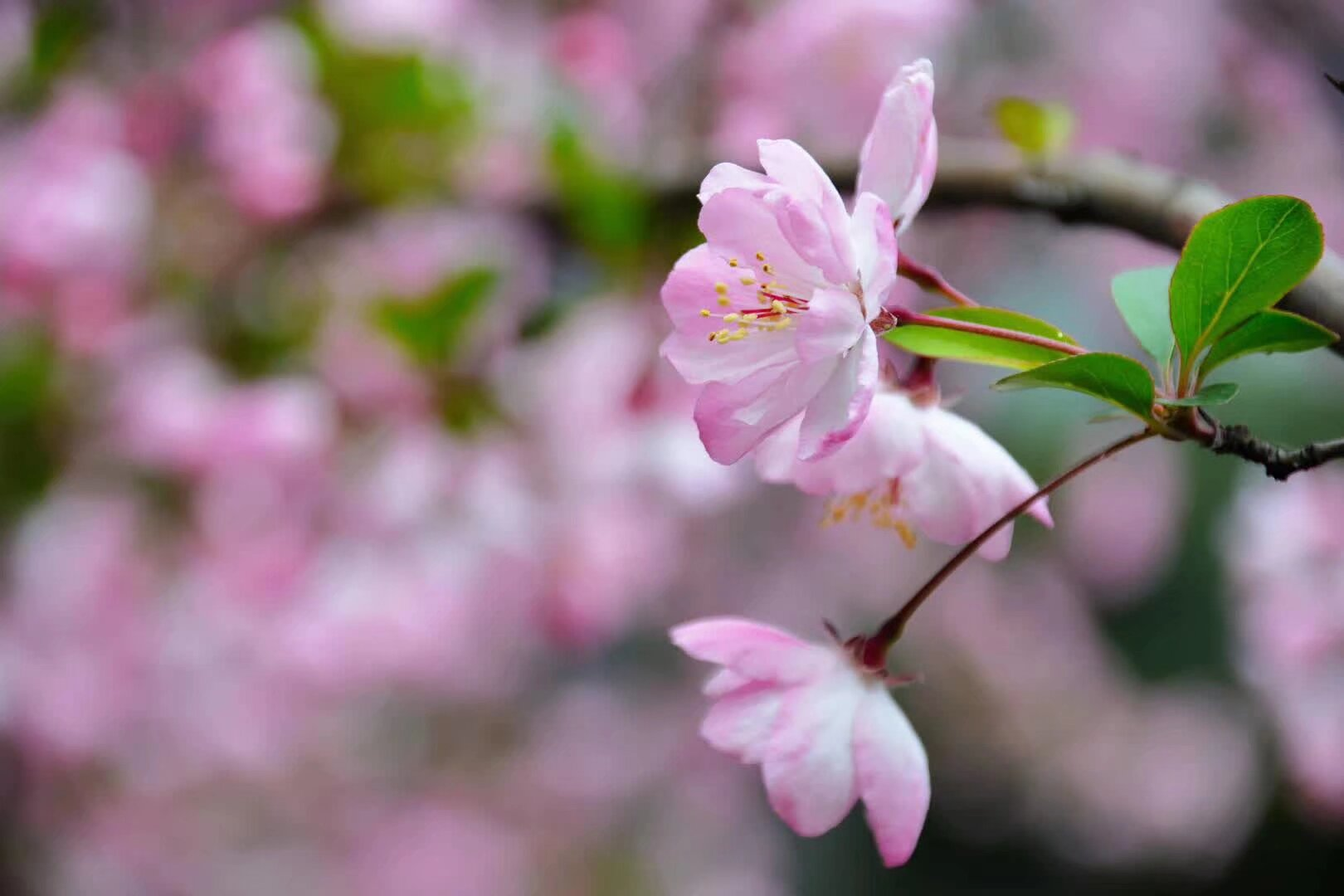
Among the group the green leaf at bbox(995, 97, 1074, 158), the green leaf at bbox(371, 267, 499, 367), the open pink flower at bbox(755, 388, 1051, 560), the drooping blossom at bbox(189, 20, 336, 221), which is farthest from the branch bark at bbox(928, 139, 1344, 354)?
the drooping blossom at bbox(189, 20, 336, 221)

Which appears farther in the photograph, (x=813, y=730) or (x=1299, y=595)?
(x=1299, y=595)

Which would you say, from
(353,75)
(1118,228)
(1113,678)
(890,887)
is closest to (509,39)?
(353,75)

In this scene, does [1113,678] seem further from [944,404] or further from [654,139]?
[944,404]

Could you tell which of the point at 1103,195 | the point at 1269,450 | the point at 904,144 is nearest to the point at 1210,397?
the point at 1269,450

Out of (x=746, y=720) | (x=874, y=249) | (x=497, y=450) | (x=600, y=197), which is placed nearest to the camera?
(x=874, y=249)

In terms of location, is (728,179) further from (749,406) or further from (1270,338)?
(1270,338)

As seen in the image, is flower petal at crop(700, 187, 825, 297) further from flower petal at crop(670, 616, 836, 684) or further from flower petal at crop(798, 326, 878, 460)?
flower petal at crop(670, 616, 836, 684)
